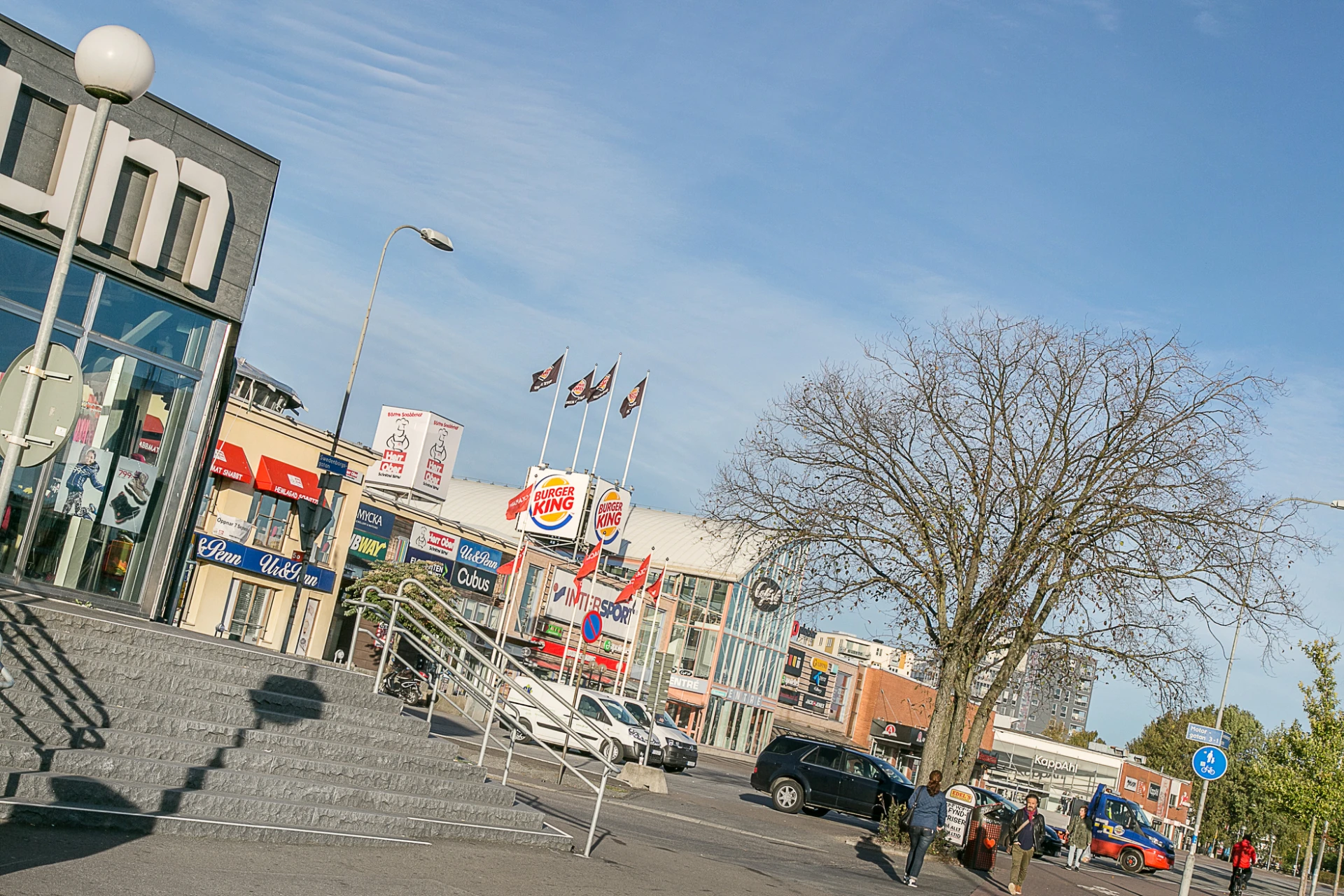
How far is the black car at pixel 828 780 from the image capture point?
26.2 metres

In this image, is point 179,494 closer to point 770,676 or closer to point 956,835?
point 956,835

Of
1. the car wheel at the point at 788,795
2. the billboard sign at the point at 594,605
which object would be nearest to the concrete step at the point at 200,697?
the car wheel at the point at 788,795

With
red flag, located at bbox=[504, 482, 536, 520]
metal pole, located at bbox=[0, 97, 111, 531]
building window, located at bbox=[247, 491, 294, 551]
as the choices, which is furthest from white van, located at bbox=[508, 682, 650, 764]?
metal pole, located at bbox=[0, 97, 111, 531]

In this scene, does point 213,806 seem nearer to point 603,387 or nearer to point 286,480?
point 286,480

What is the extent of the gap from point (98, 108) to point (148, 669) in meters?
4.88

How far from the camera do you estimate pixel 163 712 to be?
950 cm

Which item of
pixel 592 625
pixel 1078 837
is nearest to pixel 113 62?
pixel 592 625

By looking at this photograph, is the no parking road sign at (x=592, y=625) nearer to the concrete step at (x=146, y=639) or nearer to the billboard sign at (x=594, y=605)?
the concrete step at (x=146, y=639)

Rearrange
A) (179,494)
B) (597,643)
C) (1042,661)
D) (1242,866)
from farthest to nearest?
(597,643), (1242,866), (1042,661), (179,494)

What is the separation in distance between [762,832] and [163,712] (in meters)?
13.2

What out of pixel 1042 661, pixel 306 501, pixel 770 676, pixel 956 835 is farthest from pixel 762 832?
pixel 770 676

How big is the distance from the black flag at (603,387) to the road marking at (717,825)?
34.1 metres

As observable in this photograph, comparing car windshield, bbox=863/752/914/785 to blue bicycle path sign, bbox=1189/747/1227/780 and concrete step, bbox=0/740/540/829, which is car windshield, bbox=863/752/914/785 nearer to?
blue bicycle path sign, bbox=1189/747/1227/780

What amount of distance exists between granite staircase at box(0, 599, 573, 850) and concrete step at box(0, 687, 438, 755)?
0.01 metres
